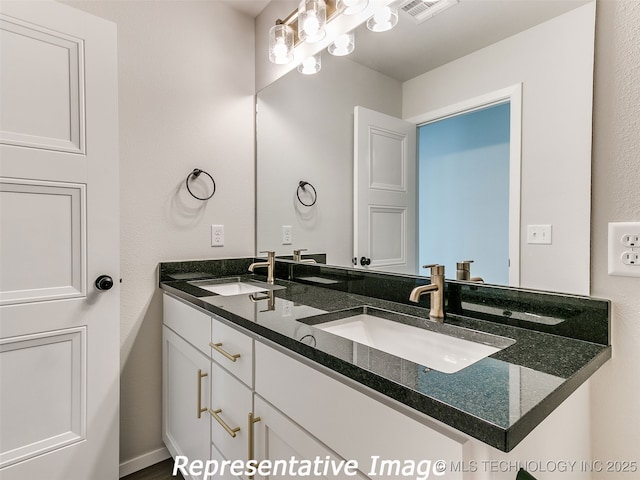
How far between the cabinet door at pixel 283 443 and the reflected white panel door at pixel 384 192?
2.12 feet

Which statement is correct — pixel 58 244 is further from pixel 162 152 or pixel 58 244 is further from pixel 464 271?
pixel 464 271

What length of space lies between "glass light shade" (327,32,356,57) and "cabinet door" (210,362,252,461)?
1.36 meters

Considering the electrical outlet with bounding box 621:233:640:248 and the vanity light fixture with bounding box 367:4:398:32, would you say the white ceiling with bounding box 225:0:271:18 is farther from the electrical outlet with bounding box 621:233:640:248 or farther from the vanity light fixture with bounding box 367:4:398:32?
the electrical outlet with bounding box 621:233:640:248

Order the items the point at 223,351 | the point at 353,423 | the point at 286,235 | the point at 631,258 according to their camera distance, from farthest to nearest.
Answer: the point at 286,235 < the point at 223,351 < the point at 631,258 < the point at 353,423

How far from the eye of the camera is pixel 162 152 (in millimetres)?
1721

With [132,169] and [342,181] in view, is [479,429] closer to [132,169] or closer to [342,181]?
[342,181]

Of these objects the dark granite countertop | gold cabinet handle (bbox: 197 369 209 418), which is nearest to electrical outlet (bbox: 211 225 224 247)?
the dark granite countertop

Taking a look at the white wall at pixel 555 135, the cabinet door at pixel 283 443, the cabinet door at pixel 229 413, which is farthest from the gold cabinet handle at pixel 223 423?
the white wall at pixel 555 135

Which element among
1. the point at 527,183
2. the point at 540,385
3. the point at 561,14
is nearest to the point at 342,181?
the point at 527,183

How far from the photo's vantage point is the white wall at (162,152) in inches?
64.5

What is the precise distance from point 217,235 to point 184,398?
81cm

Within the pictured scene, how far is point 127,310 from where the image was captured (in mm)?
1647

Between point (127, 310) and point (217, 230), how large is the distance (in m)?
0.58

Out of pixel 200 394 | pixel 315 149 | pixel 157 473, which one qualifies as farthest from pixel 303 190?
pixel 157 473
